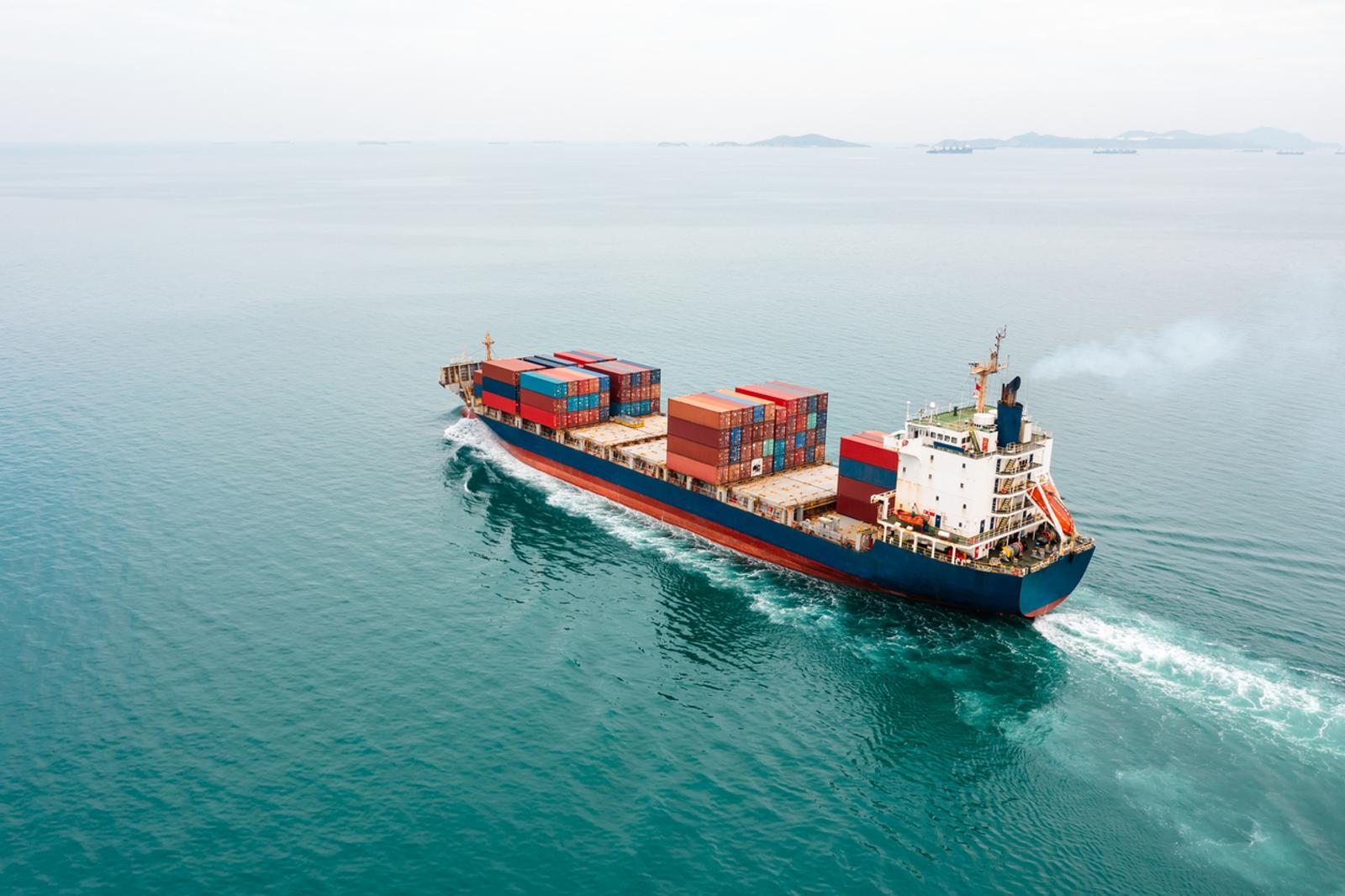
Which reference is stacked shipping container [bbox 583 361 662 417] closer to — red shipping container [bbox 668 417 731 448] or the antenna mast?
red shipping container [bbox 668 417 731 448]

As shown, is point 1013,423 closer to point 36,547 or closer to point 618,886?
point 618,886

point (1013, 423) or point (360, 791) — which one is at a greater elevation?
point (1013, 423)

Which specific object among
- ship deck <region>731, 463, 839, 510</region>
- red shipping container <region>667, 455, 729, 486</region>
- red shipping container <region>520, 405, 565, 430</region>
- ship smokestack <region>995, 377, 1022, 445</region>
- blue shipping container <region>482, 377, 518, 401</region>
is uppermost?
ship smokestack <region>995, 377, 1022, 445</region>

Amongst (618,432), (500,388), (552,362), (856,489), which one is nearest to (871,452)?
(856,489)

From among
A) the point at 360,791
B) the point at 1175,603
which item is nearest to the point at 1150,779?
the point at 1175,603

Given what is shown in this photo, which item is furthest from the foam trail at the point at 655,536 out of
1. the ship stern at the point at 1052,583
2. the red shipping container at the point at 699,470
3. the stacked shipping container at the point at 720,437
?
the ship stern at the point at 1052,583

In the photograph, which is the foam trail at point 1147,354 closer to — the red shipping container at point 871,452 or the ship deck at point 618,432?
the ship deck at point 618,432

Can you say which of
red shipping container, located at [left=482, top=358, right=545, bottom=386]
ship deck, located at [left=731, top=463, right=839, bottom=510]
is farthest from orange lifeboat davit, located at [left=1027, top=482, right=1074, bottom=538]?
red shipping container, located at [left=482, top=358, right=545, bottom=386]
